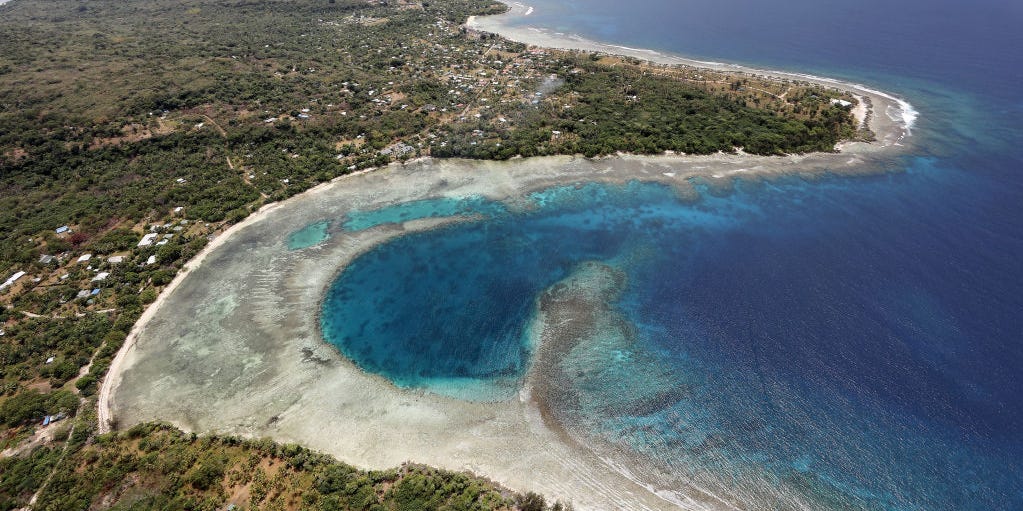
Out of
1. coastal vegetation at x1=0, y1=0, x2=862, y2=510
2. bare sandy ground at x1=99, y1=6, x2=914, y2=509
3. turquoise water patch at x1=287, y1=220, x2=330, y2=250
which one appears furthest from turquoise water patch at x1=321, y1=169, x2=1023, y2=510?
coastal vegetation at x1=0, y1=0, x2=862, y2=510

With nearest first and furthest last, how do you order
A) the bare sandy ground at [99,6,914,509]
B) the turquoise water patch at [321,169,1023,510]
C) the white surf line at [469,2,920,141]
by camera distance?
1. the bare sandy ground at [99,6,914,509]
2. the turquoise water patch at [321,169,1023,510]
3. the white surf line at [469,2,920,141]

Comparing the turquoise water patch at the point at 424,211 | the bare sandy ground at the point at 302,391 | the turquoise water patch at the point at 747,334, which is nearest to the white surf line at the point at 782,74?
the turquoise water patch at the point at 747,334

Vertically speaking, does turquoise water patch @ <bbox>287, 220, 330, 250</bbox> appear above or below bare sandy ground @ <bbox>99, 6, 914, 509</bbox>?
above

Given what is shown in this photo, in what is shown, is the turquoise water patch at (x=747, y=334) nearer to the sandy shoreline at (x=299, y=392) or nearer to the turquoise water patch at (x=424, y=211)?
the turquoise water patch at (x=424, y=211)

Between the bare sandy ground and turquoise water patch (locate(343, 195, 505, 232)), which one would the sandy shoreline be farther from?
turquoise water patch (locate(343, 195, 505, 232))

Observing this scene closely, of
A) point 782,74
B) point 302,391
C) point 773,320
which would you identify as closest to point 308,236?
point 302,391

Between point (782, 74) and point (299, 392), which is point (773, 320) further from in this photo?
point (782, 74)
